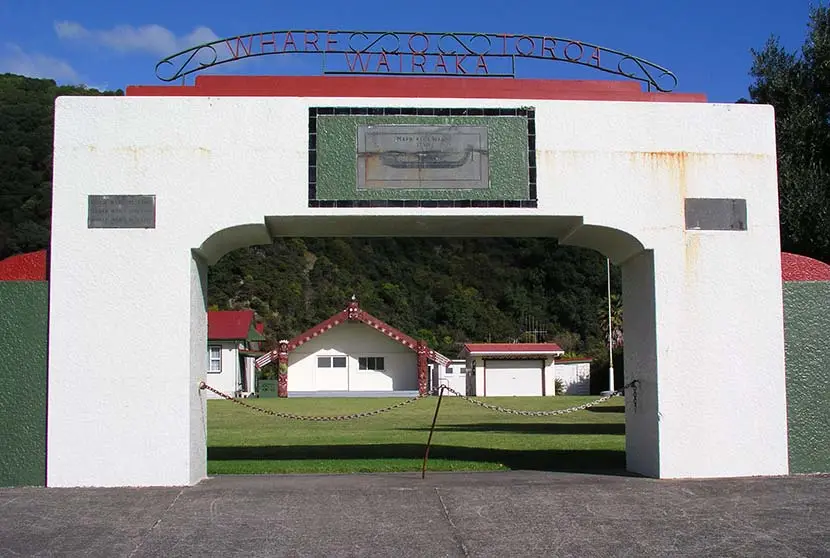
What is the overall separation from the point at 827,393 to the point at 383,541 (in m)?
5.43

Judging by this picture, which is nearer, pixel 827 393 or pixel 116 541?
pixel 116 541

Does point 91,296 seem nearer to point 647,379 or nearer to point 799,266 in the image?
point 647,379

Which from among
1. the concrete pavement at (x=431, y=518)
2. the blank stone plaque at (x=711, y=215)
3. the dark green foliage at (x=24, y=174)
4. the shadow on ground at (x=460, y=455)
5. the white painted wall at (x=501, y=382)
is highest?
the dark green foliage at (x=24, y=174)

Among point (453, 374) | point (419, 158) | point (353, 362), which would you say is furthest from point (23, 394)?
point (453, 374)

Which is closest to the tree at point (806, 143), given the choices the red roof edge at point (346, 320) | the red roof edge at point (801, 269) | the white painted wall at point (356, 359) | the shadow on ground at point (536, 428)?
the red roof edge at point (801, 269)

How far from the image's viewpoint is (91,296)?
29.9 ft

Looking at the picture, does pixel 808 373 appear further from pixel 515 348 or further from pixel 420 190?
pixel 515 348

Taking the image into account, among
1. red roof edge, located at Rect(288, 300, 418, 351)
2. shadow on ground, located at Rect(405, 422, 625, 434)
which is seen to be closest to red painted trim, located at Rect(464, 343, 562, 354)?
red roof edge, located at Rect(288, 300, 418, 351)

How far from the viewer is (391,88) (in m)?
9.74

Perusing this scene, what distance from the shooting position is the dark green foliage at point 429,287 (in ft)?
238

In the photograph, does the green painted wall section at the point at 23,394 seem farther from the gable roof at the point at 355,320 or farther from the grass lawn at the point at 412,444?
the gable roof at the point at 355,320

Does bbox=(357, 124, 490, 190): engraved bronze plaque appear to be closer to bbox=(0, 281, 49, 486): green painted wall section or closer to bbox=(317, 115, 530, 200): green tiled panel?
bbox=(317, 115, 530, 200): green tiled panel

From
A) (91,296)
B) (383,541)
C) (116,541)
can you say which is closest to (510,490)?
(383,541)

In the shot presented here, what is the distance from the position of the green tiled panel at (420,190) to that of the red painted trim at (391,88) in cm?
32
